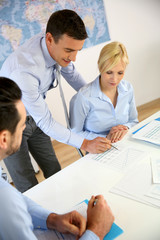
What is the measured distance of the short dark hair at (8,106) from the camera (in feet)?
2.16

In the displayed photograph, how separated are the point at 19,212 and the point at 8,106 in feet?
0.99

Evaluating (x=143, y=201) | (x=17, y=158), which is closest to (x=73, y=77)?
(x=17, y=158)

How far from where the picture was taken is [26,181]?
61.1 inches

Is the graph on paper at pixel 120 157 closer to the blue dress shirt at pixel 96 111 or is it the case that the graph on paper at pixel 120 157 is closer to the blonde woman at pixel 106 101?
the blonde woman at pixel 106 101

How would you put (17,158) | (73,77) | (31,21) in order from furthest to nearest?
(31,21) → (73,77) → (17,158)

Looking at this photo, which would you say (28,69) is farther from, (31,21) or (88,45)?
(88,45)

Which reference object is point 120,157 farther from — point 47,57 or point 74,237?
point 47,57

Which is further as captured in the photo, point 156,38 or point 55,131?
point 156,38

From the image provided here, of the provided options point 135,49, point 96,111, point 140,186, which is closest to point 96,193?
point 140,186

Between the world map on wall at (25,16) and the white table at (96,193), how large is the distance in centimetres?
188

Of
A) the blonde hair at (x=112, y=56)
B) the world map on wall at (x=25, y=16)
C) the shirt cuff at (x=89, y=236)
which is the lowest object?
the shirt cuff at (x=89, y=236)

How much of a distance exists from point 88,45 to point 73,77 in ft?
4.83

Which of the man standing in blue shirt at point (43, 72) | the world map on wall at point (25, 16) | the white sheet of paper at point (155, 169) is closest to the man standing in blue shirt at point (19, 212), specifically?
the white sheet of paper at point (155, 169)

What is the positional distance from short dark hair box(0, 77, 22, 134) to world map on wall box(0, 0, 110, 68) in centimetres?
201
